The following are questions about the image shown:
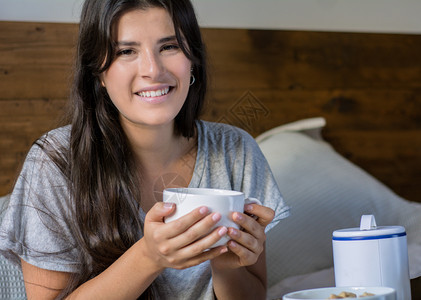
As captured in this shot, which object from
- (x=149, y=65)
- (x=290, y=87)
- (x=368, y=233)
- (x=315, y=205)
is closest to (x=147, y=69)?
(x=149, y=65)

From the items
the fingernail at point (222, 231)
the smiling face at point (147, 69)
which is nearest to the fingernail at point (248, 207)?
the fingernail at point (222, 231)

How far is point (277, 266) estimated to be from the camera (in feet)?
5.03

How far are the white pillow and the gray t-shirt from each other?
30 cm

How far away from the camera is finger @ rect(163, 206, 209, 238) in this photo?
78 centimetres

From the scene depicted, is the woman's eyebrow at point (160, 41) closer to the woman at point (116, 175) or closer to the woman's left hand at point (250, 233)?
the woman at point (116, 175)

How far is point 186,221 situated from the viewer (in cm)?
78

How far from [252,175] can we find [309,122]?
0.67 meters

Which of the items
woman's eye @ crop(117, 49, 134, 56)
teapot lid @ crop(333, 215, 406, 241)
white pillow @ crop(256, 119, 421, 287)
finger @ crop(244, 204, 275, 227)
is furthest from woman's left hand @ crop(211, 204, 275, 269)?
white pillow @ crop(256, 119, 421, 287)

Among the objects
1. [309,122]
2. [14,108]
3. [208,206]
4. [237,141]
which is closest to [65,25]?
[14,108]

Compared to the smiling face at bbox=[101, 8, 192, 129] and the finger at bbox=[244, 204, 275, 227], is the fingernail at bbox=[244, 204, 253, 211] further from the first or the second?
the smiling face at bbox=[101, 8, 192, 129]

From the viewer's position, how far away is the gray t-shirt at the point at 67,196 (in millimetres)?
1082

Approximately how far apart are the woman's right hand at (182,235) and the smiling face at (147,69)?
0.30 meters

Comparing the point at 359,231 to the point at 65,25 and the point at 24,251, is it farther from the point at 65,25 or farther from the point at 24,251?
the point at 65,25

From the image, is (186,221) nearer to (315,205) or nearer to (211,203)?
(211,203)
